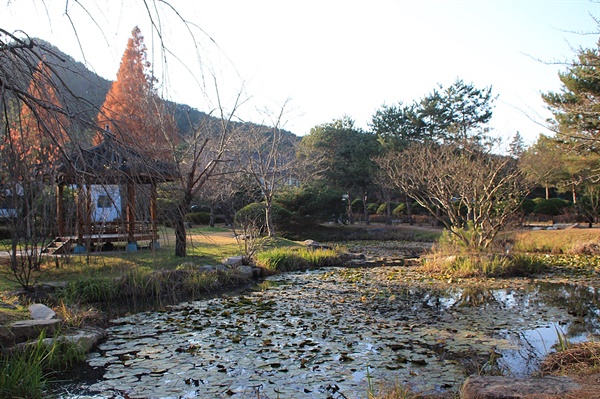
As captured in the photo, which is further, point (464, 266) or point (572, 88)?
point (572, 88)

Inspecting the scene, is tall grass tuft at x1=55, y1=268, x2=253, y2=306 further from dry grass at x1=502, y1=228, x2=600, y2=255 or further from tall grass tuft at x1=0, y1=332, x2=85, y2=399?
dry grass at x1=502, y1=228, x2=600, y2=255

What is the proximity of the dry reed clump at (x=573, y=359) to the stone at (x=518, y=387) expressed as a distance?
0.78m

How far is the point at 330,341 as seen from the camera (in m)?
5.71

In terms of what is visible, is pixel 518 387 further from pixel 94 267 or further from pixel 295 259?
pixel 295 259

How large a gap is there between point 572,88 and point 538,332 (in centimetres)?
1286

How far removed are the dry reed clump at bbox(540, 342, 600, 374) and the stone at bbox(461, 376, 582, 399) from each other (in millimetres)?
777

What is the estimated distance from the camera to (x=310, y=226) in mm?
24047

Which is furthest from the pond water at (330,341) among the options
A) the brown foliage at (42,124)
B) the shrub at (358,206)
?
the shrub at (358,206)

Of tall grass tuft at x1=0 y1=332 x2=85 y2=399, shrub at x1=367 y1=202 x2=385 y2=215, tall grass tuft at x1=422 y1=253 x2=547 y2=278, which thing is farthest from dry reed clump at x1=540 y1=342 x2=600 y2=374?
shrub at x1=367 y1=202 x2=385 y2=215

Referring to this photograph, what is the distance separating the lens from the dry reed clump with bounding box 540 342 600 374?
4.21 meters

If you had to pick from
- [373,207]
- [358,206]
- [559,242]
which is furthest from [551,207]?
[358,206]

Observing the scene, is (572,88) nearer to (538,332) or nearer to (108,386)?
(538,332)

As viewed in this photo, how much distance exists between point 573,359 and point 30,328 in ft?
17.9

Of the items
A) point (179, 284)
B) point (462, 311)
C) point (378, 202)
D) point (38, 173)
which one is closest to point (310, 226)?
point (378, 202)
